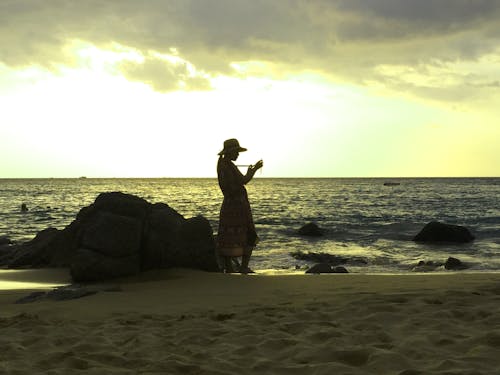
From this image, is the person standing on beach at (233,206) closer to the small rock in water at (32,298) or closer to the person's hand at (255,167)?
the person's hand at (255,167)

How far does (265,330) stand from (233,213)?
4265mm

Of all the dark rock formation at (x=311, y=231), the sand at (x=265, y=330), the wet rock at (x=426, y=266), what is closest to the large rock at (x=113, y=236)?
the sand at (x=265, y=330)

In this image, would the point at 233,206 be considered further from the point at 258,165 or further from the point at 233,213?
the point at 258,165

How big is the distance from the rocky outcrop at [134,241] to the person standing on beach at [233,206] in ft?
1.71

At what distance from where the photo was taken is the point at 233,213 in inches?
363

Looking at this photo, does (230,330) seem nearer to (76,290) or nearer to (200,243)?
(76,290)

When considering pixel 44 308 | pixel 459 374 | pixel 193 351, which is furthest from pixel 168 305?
pixel 459 374

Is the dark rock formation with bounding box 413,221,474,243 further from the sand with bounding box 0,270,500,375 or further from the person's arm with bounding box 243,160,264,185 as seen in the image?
the person's arm with bounding box 243,160,264,185

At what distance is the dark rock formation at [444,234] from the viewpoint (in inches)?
777

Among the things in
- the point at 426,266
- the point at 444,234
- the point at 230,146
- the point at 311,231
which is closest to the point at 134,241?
the point at 230,146

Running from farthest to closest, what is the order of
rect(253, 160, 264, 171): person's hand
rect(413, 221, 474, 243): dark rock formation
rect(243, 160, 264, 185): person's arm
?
rect(413, 221, 474, 243): dark rock formation
rect(253, 160, 264, 171): person's hand
rect(243, 160, 264, 185): person's arm

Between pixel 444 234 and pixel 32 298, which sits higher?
pixel 32 298

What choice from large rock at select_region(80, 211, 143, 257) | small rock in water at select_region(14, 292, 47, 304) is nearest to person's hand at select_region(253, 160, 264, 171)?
large rock at select_region(80, 211, 143, 257)

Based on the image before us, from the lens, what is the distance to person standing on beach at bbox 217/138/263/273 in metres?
9.16
